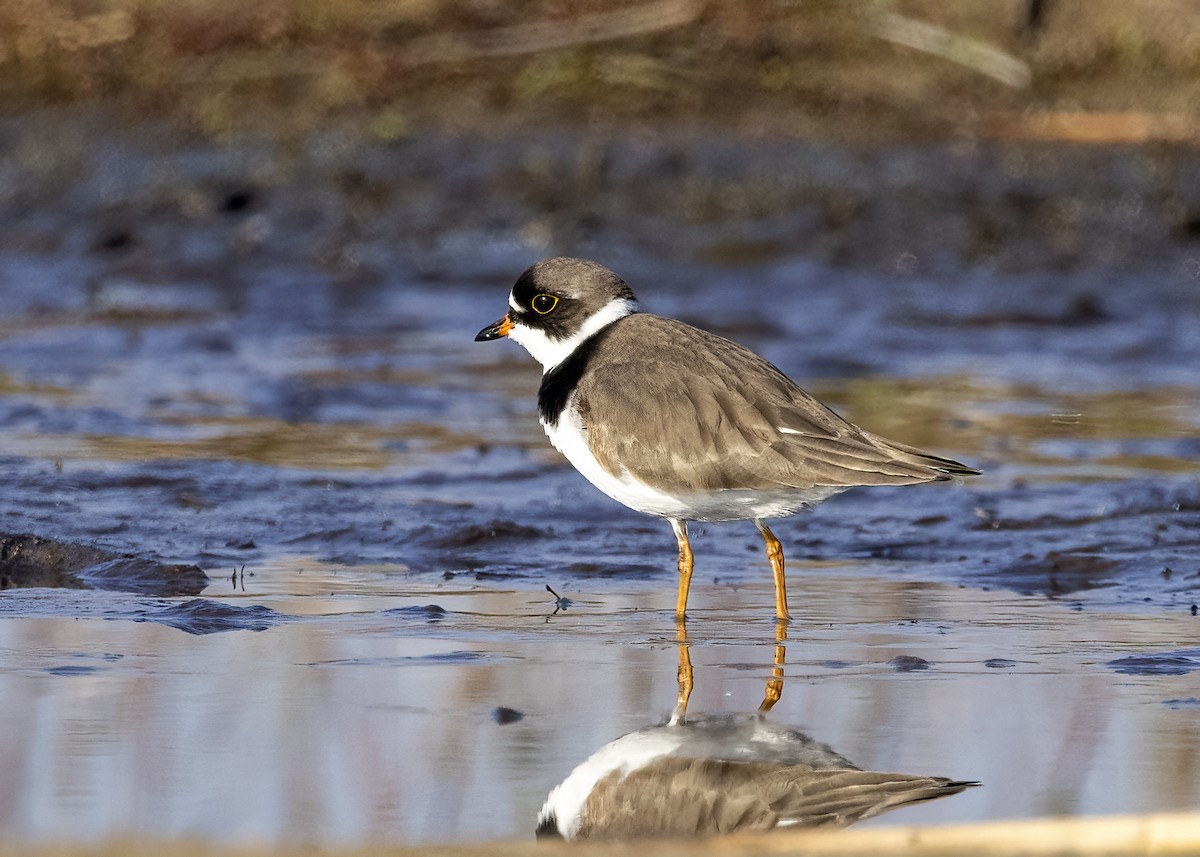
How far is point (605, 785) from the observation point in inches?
161

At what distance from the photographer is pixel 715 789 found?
13.4 feet

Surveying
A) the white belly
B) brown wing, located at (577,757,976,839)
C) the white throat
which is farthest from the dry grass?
brown wing, located at (577,757,976,839)

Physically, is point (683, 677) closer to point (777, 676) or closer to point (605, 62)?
point (777, 676)

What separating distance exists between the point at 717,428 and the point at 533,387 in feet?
15.1

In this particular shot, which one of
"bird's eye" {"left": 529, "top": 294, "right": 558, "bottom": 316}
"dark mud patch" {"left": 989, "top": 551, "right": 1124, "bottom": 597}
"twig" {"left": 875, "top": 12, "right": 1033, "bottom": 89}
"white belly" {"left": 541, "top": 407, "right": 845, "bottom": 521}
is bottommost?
"dark mud patch" {"left": 989, "top": 551, "right": 1124, "bottom": 597}

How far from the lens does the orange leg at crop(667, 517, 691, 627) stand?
590cm

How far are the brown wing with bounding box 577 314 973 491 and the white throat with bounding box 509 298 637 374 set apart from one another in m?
0.32

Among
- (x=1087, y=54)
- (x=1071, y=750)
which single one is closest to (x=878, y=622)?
(x=1071, y=750)

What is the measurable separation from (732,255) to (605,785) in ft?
30.2

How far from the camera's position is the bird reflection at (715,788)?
12.8 feet

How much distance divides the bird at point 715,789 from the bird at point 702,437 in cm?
144

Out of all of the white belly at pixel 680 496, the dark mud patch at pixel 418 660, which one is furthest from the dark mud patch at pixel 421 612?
the white belly at pixel 680 496

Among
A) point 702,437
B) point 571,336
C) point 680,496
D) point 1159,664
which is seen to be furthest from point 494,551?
point 1159,664

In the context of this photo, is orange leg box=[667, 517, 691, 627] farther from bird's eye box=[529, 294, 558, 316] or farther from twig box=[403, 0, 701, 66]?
twig box=[403, 0, 701, 66]
